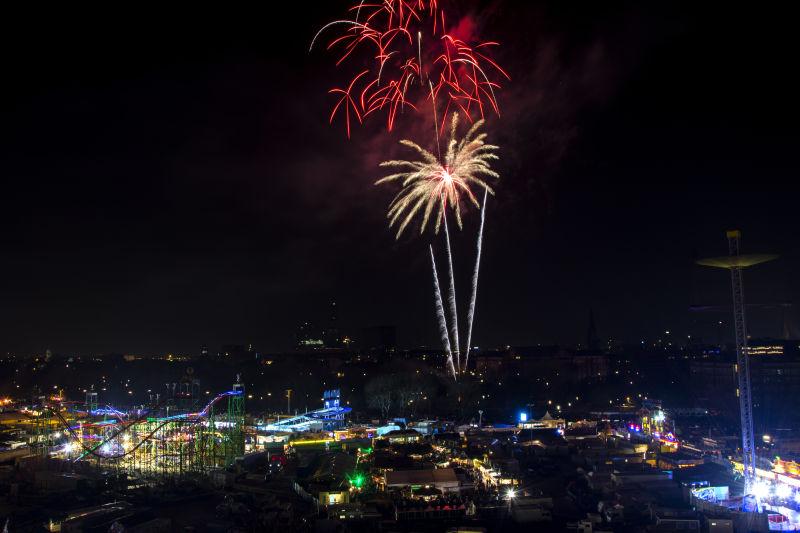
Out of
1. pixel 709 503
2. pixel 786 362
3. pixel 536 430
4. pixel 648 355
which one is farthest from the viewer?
pixel 648 355

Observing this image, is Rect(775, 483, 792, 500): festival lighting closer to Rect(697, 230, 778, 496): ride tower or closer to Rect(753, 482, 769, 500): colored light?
Rect(753, 482, 769, 500): colored light

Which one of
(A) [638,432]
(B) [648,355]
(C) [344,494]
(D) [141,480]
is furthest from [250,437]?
(B) [648,355]

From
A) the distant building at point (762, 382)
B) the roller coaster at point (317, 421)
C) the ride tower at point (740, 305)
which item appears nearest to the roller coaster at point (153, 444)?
the roller coaster at point (317, 421)

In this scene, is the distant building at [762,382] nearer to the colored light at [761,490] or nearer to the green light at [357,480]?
the colored light at [761,490]

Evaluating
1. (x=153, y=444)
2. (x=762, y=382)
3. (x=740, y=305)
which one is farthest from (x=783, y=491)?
(x=762, y=382)

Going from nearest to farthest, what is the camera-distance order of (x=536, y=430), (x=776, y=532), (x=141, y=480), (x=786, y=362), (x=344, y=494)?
(x=776, y=532), (x=344, y=494), (x=141, y=480), (x=536, y=430), (x=786, y=362)

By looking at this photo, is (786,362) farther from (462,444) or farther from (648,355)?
(462,444)

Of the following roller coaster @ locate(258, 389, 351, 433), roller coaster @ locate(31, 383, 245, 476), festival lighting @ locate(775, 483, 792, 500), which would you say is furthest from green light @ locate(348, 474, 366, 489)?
roller coaster @ locate(258, 389, 351, 433)

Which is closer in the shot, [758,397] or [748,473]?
[748,473]
